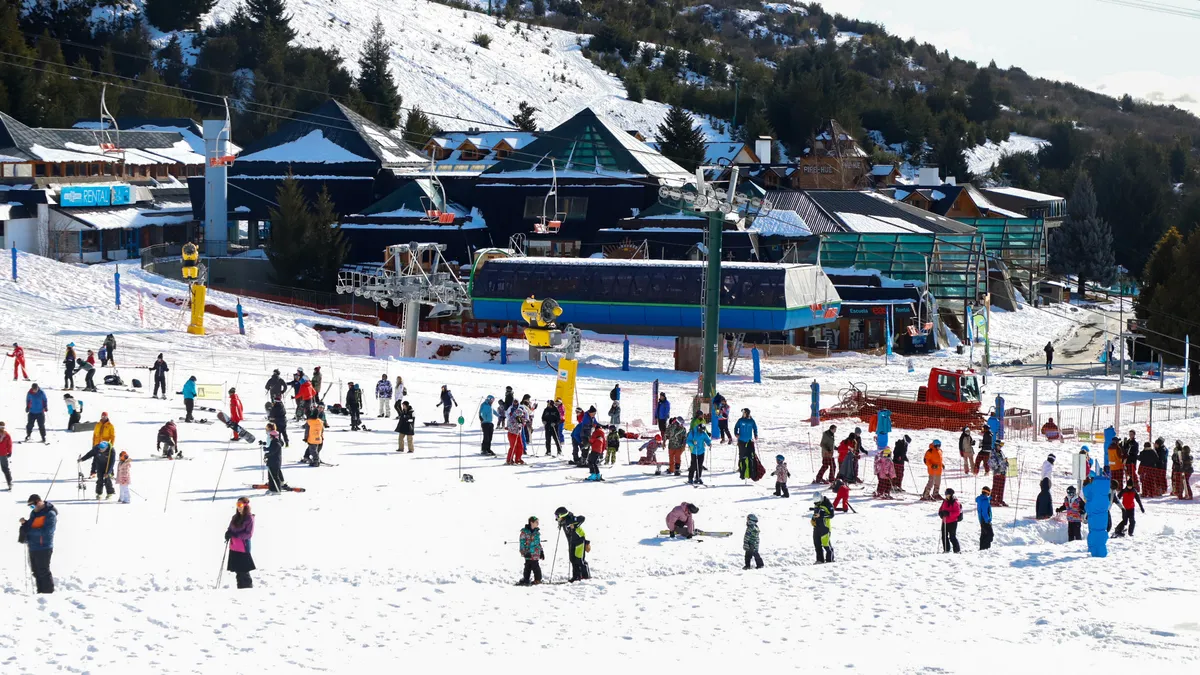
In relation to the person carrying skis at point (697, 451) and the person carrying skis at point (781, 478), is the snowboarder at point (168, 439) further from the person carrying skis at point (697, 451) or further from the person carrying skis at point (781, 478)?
the person carrying skis at point (781, 478)

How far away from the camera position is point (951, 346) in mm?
62344

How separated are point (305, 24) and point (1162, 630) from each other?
13797cm

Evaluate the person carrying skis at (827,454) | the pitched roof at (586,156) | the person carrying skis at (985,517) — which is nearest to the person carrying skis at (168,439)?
the person carrying skis at (827,454)

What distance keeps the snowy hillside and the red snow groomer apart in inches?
3750

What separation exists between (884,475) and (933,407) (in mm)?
10677

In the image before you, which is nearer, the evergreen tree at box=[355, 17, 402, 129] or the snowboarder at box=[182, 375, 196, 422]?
the snowboarder at box=[182, 375, 196, 422]

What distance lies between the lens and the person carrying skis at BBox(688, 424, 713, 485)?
1069 inches

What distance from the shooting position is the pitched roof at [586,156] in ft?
235

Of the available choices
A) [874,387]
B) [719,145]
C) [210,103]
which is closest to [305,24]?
[210,103]

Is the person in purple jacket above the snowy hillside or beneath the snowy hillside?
beneath

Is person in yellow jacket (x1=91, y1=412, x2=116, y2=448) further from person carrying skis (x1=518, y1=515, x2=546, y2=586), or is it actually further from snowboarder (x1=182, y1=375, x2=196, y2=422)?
person carrying skis (x1=518, y1=515, x2=546, y2=586)

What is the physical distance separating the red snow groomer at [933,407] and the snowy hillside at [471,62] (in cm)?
9524

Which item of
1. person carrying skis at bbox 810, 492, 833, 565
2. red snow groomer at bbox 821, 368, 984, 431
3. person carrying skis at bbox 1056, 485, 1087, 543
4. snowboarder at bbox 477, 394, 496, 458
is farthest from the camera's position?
red snow groomer at bbox 821, 368, 984, 431

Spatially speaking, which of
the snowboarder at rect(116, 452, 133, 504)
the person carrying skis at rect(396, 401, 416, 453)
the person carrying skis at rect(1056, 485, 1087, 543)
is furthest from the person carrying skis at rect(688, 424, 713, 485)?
the snowboarder at rect(116, 452, 133, 504)
